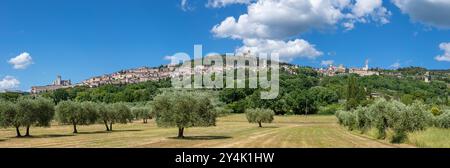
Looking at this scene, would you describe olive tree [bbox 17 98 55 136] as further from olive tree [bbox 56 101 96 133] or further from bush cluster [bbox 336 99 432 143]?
bush cluster [bbox 336 99 432 143]

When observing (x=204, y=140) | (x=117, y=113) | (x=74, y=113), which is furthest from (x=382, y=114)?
(x=117, y=113)

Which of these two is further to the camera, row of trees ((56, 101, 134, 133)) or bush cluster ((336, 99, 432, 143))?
row of trees ((56, 101, 134, 133))

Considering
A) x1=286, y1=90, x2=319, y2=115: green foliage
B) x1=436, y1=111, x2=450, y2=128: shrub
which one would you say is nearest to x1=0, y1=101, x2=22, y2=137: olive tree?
x1=436, y1=111, x2=450, y2=128: shrub

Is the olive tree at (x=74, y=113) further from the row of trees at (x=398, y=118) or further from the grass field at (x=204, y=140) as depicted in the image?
the row of trees at (x=398, y=118)

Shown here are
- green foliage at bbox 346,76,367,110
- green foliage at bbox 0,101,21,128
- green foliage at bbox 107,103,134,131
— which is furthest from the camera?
green foliage at bbox 346,76,367,110

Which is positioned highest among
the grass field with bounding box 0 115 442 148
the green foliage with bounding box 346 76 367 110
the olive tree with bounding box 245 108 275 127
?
the green foliage with bounding box 346 76 367 110

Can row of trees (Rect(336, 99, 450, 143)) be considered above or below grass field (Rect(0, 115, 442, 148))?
above

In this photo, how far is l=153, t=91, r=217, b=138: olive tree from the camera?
174ft

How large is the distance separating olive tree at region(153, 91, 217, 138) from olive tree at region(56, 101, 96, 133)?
27016 mm

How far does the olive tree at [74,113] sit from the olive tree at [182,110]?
2702 centimetres

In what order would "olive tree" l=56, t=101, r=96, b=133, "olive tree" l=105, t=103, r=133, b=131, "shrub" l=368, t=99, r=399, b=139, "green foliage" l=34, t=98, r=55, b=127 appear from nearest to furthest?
"shrub" l=368, t=99, r=399, b=139 < "green foliage" l=34, t=98, r=55, b=127 < "olive tree" l=56, t=101, r=96, b=133 < "olive tree" l=105, t=103, r=133, b=131

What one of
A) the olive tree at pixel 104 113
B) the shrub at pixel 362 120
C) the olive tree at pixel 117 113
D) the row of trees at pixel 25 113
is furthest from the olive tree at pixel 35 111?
the shrub at pixel 362 120
